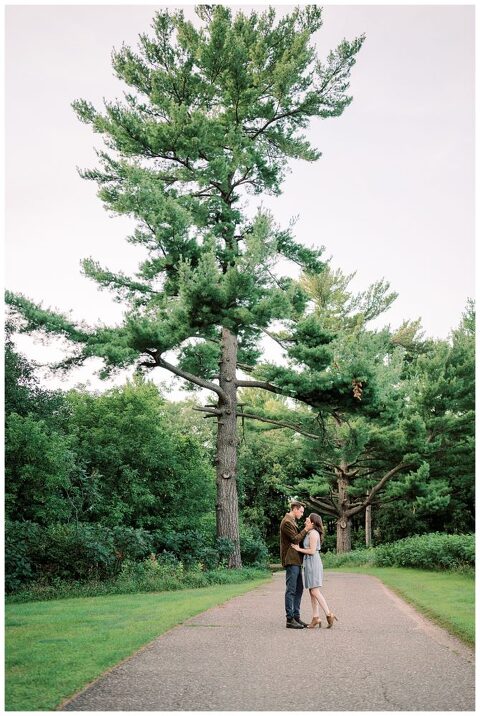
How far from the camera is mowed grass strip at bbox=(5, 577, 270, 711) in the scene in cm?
589

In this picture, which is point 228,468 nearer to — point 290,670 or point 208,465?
point 208,465

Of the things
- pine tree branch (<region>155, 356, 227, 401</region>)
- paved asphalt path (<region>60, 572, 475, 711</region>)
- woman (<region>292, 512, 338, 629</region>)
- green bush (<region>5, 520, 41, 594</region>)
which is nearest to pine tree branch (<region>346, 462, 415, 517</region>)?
pine tree branch (<region>155, 356, 227, 401</region>)

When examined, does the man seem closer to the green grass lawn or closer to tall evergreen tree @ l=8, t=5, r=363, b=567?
the green grass lawn

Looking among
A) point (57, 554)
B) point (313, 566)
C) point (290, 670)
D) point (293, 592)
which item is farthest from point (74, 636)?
point (57, 554)

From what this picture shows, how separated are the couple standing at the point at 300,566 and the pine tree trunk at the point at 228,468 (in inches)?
425

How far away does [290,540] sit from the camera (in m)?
9.77

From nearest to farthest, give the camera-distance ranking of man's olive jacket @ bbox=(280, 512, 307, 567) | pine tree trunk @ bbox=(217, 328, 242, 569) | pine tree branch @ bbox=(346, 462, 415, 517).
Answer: man's olive jacket @ bbox=(280, 512, 307, 567) < pine tree trunk @ bbox=(217, 328, 242, 569) < pine tree branch @ bbox=(346, 462, 415, 517)

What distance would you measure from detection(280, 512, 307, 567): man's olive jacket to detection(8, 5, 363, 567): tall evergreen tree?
26.9 feet

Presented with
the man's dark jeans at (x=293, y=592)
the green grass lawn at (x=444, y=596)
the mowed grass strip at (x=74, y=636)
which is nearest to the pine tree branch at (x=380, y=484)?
the green grass lawn at (x=444, y=596)

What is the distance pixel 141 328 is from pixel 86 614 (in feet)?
26.3

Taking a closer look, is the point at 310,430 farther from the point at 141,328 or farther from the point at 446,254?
the point at 446,254

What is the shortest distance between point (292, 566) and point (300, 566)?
13cm

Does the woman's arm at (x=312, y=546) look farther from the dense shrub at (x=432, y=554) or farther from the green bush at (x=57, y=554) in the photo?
the dense shrub at (x=432, y=554)

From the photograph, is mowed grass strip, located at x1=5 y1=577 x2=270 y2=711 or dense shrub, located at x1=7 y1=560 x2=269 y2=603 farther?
dense shrub, located at x1=7 y1=560 x2=269 y2=603
